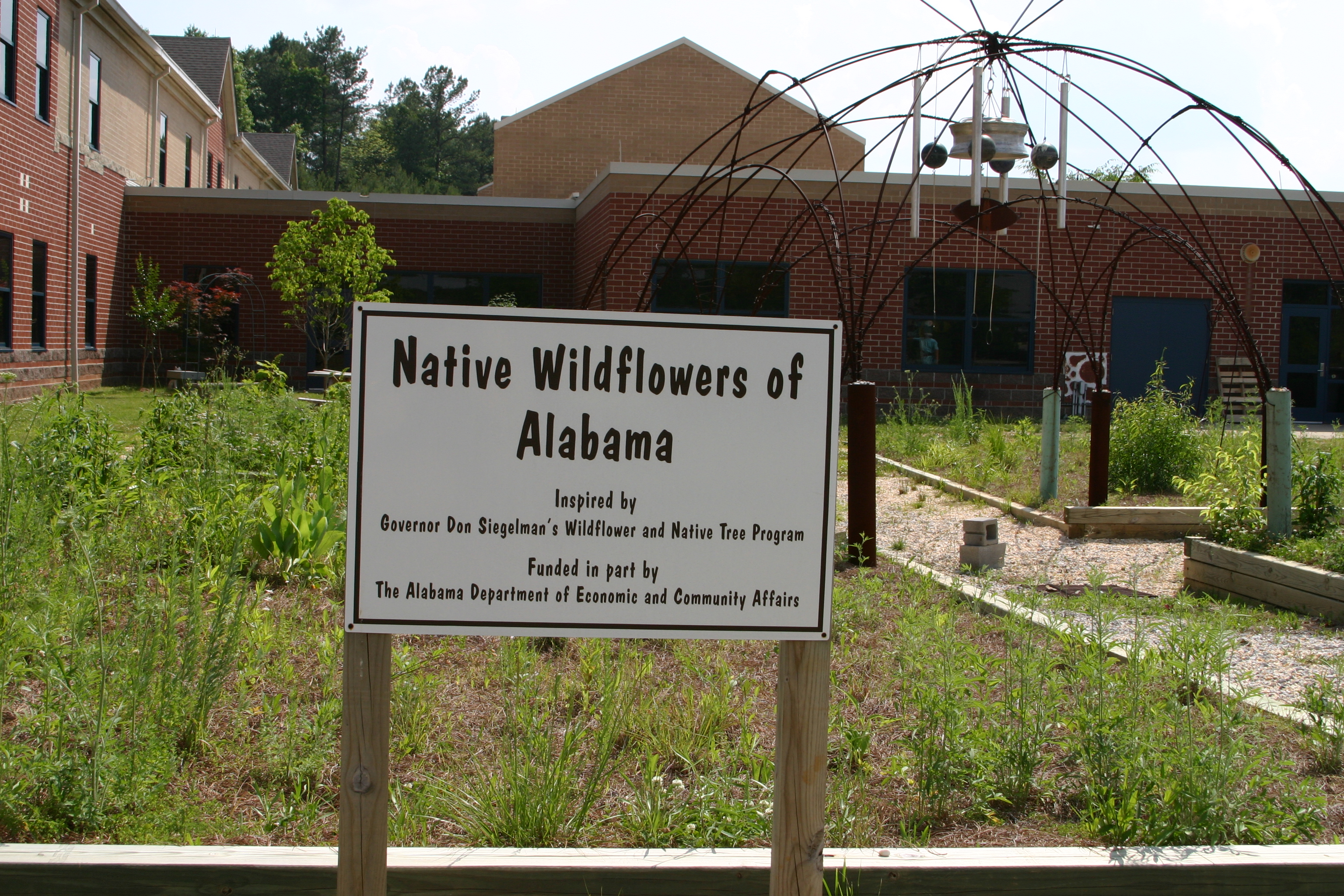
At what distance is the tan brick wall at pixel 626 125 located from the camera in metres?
30.1

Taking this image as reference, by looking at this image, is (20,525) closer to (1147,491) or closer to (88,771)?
(88,771)

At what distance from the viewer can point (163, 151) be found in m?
25.4

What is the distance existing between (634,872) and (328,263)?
18.4 metres

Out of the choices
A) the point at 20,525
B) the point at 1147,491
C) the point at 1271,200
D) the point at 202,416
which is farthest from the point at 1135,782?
the point at 1271,200

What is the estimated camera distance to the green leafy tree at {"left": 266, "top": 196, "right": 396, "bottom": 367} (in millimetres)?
19297

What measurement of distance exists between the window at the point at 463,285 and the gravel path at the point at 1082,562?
11980 millimetres

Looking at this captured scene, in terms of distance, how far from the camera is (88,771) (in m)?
2.93

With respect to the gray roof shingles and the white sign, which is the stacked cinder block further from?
the gray roof shingles

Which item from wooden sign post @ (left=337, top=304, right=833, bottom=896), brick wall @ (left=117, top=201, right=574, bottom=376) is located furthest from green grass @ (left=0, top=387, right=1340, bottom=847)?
brick wall @ (left=117, top=201, right=574, bottom=376)

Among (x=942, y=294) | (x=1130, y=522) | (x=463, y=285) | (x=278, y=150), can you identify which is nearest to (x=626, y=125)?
(x=463, y=285)

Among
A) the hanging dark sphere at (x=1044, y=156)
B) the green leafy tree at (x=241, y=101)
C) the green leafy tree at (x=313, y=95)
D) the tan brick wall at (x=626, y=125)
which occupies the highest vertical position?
the green leafy tree at (x=313, y=95)

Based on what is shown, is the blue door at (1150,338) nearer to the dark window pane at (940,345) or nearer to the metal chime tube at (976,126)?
the dark window pane at (940,345)

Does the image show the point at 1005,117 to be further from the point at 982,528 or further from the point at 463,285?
the point at 463,285

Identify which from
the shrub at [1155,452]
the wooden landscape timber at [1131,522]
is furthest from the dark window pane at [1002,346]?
the wooden landscape timber at [1131,522]
